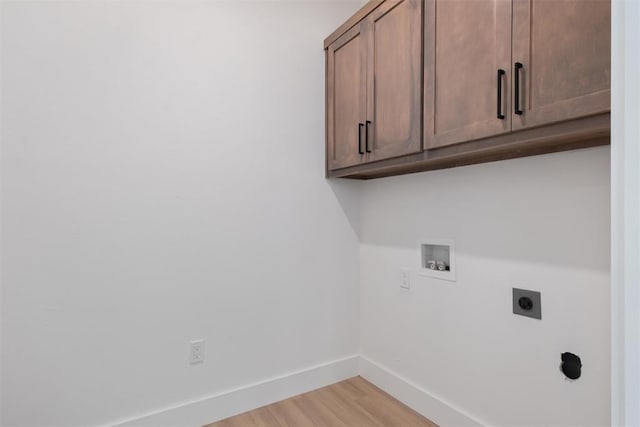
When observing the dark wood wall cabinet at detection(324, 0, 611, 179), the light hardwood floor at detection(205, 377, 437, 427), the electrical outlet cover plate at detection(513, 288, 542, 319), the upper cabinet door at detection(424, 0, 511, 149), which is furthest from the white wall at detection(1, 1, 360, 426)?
the electrical outlet cover plate at detection(513, 288, 542, 319)

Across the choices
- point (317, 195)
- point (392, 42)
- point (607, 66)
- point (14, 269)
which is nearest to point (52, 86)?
point (14, 269)

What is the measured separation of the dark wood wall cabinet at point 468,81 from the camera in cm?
98

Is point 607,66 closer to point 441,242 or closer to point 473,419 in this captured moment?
point 441,242

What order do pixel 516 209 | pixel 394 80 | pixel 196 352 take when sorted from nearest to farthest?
1. pixel 516 209
2. pixel 394 80
3. pixel 196 352

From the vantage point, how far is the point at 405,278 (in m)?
1.91

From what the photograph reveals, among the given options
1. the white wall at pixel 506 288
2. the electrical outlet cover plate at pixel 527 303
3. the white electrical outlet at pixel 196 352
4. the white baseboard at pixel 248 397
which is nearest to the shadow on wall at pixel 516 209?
the white wall at pixel 506 288

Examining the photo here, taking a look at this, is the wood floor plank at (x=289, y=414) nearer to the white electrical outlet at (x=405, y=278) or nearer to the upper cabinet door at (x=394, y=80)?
the white electrical outlet at (x=405, y=278)

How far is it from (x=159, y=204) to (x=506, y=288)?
1.68m

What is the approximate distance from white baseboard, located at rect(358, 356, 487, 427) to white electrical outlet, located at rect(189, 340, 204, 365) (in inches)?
42.1

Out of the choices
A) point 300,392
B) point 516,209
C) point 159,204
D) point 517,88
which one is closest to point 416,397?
point 300,392

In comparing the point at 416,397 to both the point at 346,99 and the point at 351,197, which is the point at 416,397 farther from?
the point at 346,99

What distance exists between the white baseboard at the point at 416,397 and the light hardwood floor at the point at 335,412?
0.04m

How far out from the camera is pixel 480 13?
1.22 metres
